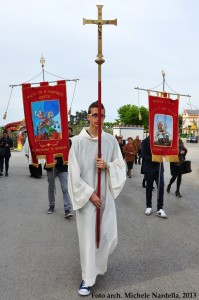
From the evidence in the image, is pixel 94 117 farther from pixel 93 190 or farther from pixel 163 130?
pixel 163 130

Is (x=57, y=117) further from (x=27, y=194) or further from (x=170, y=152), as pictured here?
(x=27, y=194)

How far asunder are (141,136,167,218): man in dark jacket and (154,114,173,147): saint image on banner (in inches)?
9.9

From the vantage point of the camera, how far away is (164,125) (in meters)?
8.74

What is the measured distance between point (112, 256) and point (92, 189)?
4.73ft

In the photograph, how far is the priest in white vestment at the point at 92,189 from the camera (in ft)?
13.6

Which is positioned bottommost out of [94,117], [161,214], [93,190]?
[161,214]

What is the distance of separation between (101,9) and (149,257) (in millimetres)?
3138

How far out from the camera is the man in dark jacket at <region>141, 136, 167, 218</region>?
25.5 feet

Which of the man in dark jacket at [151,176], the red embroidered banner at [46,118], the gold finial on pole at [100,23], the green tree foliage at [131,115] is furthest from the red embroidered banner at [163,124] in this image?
the green tree foliage at [131,115]

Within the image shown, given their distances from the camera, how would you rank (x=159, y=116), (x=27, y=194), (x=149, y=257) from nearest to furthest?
1. (x=149, y=257)
2. (x=159, y=116)
3. (x=27, y=194)

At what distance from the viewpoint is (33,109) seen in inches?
298

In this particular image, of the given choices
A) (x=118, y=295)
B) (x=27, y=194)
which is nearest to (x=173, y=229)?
(x=118, y=295)

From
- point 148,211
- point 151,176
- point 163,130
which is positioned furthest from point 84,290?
point 163,130

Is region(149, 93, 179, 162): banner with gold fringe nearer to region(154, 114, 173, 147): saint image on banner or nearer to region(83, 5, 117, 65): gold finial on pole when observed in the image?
region(154, 114, 173, 147): saint image on banner
